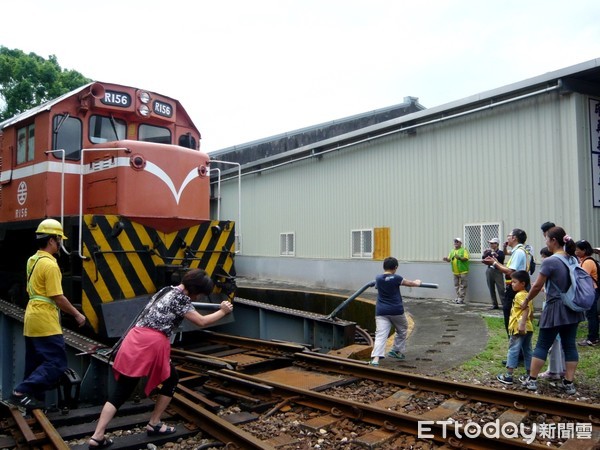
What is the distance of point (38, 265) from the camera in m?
4.70

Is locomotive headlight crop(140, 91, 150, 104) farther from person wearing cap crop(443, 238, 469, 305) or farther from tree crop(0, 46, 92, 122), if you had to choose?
tree crop(0, 46, 92, 122)

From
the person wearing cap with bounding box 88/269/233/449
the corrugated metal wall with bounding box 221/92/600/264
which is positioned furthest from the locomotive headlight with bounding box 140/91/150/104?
the corrugated metal wall with bounding box 221/92/600/264

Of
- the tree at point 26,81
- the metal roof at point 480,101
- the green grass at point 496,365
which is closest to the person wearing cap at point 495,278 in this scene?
the green grass at point 496,365

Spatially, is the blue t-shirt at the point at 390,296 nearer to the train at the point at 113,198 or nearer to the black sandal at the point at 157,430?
the train at the point at 113,198

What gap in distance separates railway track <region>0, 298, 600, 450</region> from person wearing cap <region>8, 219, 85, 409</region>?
0.98 ft

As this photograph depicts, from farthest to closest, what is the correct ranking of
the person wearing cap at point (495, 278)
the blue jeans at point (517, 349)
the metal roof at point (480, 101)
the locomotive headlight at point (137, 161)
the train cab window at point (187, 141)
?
the person wearing cap at point (495, 278), the metal roof at point (480, 101), the train cab window at point (187, 141), the locomotive headlight at point (137, 161), the blue jeans at point (517, 349)

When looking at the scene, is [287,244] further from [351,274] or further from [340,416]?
[340,416]

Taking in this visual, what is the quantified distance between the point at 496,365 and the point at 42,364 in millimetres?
5127

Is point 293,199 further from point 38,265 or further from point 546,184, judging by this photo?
point 38,265

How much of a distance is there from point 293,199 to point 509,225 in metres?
8.25

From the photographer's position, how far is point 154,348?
13.2 ft

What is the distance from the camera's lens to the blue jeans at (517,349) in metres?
5.69

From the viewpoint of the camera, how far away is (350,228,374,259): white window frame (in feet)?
48.5

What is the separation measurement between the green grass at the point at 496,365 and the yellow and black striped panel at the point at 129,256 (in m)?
4.00
